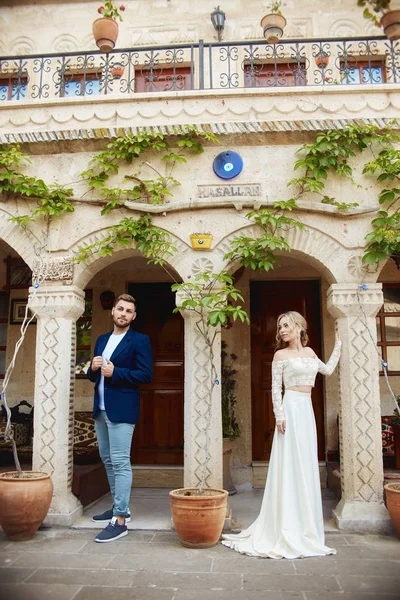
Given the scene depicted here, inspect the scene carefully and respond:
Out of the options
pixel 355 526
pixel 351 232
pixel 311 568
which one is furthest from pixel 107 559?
pixel 351 232

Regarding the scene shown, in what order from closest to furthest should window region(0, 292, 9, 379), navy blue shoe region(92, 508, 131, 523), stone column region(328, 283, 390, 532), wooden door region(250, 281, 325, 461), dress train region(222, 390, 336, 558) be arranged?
dress train region(222, 390, 336, 558) < stone column region(328, 283, 390, 532) < navy blue shoe region(92, 508, 131, 523) < wooden door region(250, 281, 325, 461) < window region(0, 292, 9, 379)

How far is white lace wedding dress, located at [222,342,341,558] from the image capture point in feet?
14.0

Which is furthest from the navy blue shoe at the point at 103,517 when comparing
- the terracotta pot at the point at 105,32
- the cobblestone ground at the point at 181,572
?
the terracotta pot at the point at 105,32

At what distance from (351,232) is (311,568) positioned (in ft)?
10.5

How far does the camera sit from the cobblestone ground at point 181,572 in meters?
3.48

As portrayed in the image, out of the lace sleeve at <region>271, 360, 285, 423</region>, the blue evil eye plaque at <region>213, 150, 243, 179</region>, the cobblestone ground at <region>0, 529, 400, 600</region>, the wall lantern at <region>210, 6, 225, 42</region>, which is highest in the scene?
the wall lantern at <region>210, 6, 225, 42</region>

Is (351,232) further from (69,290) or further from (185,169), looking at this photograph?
(69,290)

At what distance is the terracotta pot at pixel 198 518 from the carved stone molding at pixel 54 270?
2.54 metres

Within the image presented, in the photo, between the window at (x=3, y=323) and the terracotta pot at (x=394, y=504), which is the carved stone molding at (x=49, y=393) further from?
the terracotta pot at (x=394, y=504)

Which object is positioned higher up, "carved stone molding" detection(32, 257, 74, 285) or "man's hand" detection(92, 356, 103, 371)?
"carved stone molding" detection(32, 257, 74, 285)

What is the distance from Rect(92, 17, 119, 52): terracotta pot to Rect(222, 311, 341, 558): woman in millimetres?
4209

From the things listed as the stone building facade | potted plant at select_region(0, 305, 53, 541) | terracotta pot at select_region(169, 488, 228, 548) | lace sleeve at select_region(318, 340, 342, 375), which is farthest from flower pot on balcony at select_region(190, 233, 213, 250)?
potted plant at select_region(0, 305, 53, 541)

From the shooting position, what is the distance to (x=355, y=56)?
813cm

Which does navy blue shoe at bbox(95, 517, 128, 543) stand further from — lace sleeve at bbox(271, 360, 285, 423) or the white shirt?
lace sleeve at bbox(271, 360, 285, 423)
